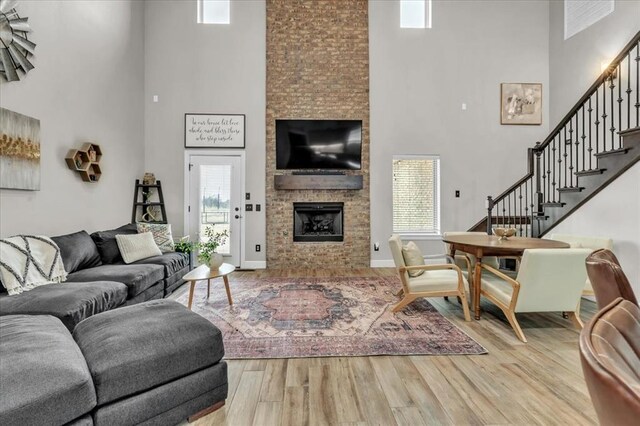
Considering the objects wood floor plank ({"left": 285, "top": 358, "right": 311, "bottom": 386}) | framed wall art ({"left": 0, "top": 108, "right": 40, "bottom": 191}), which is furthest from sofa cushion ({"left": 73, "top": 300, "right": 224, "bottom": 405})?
framed wall art ({"left": 0, "top": 108, "right": 40, "bottom": 191})

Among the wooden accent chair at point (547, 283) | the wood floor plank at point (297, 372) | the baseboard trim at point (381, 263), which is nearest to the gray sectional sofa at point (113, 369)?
the wood floor plank at point (297, 372)

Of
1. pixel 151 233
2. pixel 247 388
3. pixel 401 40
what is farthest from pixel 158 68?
pixel 247 388

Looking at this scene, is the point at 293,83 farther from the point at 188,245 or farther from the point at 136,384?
the point at 136,384

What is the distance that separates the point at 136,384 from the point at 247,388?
781 millimetres

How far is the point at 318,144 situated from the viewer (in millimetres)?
6109

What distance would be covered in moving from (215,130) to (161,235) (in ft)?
7.42

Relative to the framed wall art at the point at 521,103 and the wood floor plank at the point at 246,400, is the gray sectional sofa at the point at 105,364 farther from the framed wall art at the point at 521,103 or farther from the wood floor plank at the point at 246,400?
the framed wall art at the point at 521,103

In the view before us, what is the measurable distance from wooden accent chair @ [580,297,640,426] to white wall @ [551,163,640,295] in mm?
3730

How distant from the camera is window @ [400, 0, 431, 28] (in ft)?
20.5

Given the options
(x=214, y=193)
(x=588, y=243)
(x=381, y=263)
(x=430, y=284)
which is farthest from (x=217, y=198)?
(x=588, y=243)

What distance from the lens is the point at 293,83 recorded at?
20.0 ft

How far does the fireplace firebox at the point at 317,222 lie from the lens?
20.2 ft

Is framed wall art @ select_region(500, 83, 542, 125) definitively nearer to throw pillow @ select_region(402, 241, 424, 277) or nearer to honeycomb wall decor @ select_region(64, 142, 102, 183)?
throw pillow @ select_region(402, 241, 424, 277)

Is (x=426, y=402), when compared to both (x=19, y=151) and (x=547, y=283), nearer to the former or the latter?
(x=547, y=283)
